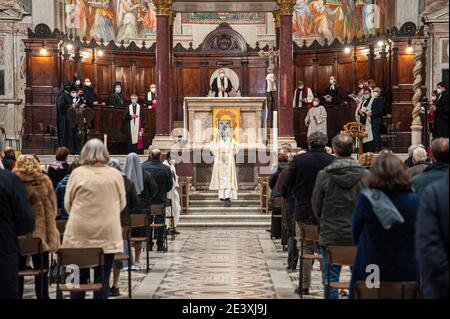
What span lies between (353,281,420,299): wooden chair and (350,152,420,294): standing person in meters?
0.36

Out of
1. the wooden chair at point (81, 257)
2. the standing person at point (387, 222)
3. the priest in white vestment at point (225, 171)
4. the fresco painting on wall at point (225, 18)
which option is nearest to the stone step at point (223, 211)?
the priest in white vestment at point (225, 171)

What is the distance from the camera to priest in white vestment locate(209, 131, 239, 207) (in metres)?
21.6

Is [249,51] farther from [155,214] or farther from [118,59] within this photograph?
[155,214]

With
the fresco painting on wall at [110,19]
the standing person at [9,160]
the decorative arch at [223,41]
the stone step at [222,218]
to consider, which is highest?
the fresco painting on wall at [110,19]

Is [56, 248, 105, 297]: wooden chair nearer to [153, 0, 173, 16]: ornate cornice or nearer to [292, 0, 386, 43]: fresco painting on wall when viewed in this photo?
[153, 0, 173, 16]: ornate cornice

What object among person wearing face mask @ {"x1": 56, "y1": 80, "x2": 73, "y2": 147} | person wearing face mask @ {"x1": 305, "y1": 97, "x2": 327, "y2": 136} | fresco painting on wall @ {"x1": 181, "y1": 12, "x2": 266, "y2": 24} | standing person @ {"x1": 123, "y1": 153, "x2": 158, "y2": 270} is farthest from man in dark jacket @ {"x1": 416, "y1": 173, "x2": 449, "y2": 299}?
fresco painting on wall @ {"x1": 181, "y1": 12, "x2": 266, "y2": 24}

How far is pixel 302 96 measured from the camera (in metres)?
29.2

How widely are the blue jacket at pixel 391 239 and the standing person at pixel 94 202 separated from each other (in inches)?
106

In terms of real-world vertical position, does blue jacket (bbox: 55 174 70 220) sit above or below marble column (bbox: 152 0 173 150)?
below

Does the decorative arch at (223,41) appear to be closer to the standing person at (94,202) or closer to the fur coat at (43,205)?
the fur coat at (43,205)

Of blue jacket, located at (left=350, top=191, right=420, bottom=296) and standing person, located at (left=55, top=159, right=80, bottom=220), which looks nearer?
blue jacket, located at (left=350, top=191, right=420, bottom=296)

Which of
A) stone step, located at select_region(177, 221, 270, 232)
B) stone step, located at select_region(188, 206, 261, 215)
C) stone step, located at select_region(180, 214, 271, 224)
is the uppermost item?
stone step, located at select_region(188, 206, 261, 215)

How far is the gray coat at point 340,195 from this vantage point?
29.1 feet

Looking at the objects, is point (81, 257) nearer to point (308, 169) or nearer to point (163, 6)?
point (308, 169)
